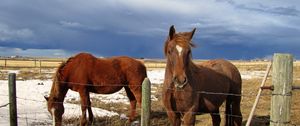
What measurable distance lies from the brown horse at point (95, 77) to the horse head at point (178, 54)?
4.28 meters

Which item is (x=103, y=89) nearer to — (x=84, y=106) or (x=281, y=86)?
(x=84, y=106)

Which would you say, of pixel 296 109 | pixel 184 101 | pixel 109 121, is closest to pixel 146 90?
pixel 184 101

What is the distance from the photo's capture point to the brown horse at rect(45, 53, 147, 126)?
1073 cm

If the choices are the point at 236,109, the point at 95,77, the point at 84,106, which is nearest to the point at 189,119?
the point at 236,109

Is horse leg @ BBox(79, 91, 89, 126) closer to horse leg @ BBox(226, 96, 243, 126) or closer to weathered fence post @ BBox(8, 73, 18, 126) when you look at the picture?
weathered fence post @ BBox(8, 73, 18, 126)

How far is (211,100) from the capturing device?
306 inches

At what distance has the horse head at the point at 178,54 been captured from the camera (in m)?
6.23

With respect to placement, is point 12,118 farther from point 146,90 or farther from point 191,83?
point 191,83

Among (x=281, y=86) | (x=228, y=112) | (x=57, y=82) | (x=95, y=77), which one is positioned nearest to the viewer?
(x=281, y=86)

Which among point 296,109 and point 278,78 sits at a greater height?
point 278,78

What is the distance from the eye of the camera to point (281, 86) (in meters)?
5.12

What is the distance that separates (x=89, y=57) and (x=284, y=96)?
24.3ft

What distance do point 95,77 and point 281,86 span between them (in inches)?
284

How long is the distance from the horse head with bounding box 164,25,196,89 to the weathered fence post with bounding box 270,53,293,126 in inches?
58.8
